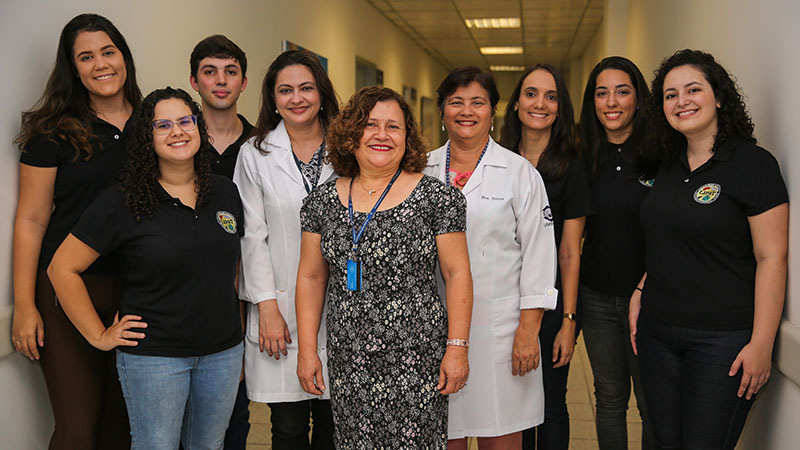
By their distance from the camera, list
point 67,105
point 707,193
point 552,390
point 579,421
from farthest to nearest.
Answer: point 579,421 → point 552,390 → point 67,105 → point 707,193

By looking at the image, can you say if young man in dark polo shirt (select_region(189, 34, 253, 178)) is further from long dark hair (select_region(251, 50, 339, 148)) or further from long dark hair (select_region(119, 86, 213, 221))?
long dark hair (select_region(119, 86, 213, 221))

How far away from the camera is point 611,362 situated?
2.66m

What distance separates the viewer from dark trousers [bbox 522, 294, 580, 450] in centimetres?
255

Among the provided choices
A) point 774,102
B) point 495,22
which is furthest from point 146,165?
point 495,22

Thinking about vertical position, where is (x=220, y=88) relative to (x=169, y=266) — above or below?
above

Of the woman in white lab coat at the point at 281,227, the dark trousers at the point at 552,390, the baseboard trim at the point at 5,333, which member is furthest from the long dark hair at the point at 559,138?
the baseboard trim at the point at 5,333

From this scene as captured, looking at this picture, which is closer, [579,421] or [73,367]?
[73,367]

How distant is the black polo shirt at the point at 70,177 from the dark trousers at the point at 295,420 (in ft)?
2.70

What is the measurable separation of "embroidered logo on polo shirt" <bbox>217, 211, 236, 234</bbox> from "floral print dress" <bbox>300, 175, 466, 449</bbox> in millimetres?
410

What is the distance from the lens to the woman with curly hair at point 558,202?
2539 mm

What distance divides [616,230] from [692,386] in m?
0.67

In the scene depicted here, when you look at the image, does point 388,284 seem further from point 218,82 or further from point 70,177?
point 218,82

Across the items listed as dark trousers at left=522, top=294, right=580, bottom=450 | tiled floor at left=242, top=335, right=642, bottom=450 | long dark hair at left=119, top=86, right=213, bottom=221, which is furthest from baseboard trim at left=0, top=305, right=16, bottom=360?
dark trousers at left=522, top=294, right=580, bottom=450

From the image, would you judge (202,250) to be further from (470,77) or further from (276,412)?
(470,77)
